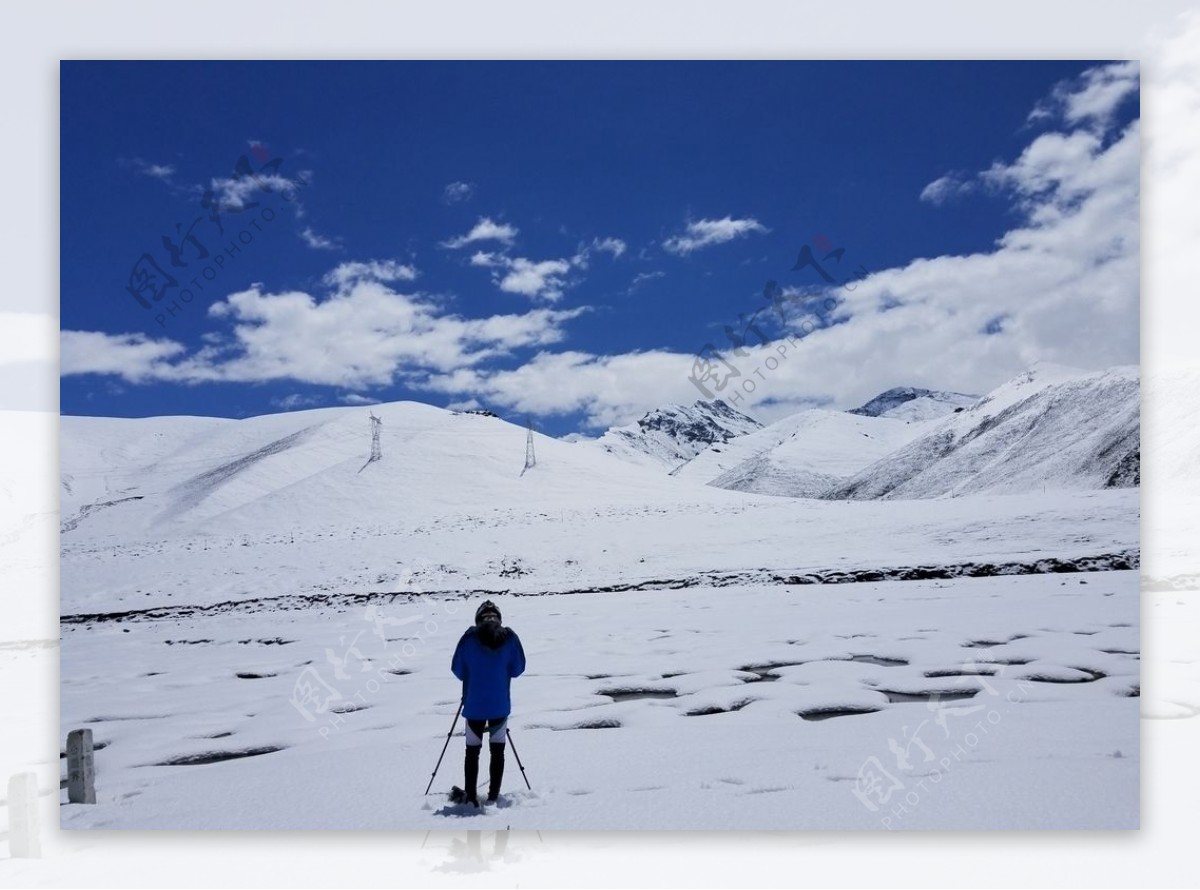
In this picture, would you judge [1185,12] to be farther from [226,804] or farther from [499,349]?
[226,804]

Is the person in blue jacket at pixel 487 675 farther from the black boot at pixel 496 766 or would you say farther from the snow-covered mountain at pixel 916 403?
the snow-covered mountain at pixel 916 403

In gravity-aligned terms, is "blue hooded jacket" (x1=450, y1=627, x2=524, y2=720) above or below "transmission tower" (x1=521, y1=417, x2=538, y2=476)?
below

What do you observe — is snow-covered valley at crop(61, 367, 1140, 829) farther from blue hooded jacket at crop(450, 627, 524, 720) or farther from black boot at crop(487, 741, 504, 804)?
blue hooded jacket at crop(450, 627, 524, 720)

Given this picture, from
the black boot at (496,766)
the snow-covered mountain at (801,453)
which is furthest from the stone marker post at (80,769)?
the snow-covered mountain at (801,453)

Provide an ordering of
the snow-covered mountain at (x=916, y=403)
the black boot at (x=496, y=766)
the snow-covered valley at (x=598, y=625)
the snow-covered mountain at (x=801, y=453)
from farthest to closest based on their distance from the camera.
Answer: the snow-covered mountain at (x=801, y=453) < the snow-covered mountain at (x=916, y=403) < the snow-covered valley at (x=598, y=625) < the black boot at (x=496, y=766)

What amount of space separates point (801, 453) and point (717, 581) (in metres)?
2.54

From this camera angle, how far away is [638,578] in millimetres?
8719

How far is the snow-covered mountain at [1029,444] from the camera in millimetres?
7527

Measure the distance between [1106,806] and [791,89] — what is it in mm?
5538

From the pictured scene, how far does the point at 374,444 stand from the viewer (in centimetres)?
958

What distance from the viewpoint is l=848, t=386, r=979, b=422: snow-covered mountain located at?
786 centimetres

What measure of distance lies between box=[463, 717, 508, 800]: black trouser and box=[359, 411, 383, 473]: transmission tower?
4.42 metres

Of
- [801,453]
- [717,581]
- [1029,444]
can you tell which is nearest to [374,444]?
[717,581]

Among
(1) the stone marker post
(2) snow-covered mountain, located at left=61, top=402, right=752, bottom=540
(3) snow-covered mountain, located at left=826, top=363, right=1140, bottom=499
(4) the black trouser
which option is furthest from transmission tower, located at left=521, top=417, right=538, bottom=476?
(1) the stone marker post
